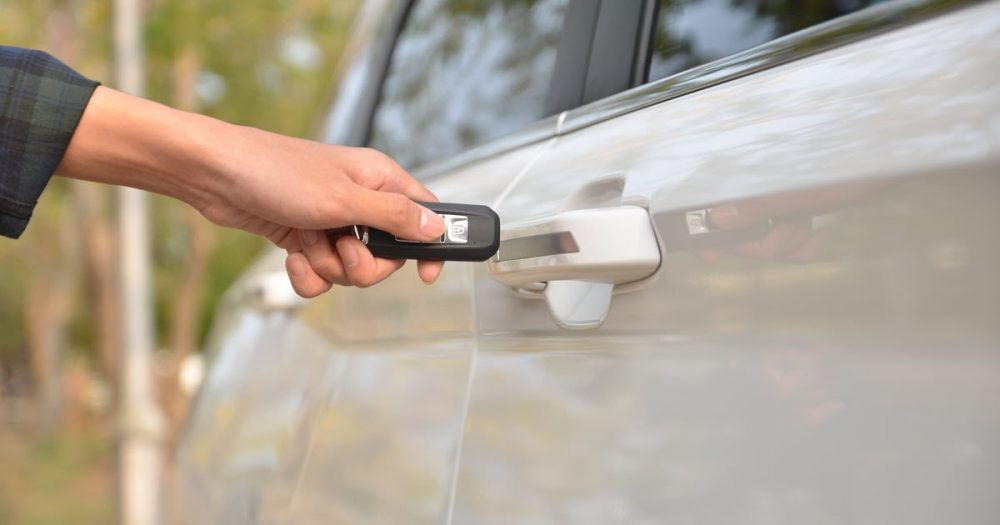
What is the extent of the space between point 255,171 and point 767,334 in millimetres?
729

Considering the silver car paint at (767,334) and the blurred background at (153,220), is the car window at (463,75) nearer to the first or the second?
the silver car paint at (767,334)

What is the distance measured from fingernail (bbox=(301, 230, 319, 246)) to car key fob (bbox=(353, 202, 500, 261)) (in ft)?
0.42

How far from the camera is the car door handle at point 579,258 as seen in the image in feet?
3.73

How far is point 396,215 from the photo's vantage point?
140cm


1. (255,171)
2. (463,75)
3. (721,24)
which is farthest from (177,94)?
(721,24)

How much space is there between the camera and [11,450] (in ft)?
63.9

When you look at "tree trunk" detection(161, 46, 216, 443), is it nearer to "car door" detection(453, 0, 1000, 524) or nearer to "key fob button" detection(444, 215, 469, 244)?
"key fob button" detection(444, 215, 469, 244)

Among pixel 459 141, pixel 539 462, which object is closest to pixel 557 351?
pixel 539 462

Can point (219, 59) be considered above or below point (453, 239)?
above

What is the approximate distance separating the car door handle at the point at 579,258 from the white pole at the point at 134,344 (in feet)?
18.8

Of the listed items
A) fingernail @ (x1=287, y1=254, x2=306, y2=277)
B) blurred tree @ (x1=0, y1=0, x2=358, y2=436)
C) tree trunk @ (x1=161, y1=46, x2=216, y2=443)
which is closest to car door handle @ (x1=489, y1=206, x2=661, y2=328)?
fingernail @ (x1=287, y1=254, x2=306, y2=277)

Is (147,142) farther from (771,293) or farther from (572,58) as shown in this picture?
(771,293)

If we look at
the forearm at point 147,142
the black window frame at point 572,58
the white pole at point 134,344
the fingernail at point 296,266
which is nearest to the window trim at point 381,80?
the black window frame at point 572,58

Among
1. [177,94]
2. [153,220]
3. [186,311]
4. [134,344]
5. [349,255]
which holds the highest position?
[153,220]
